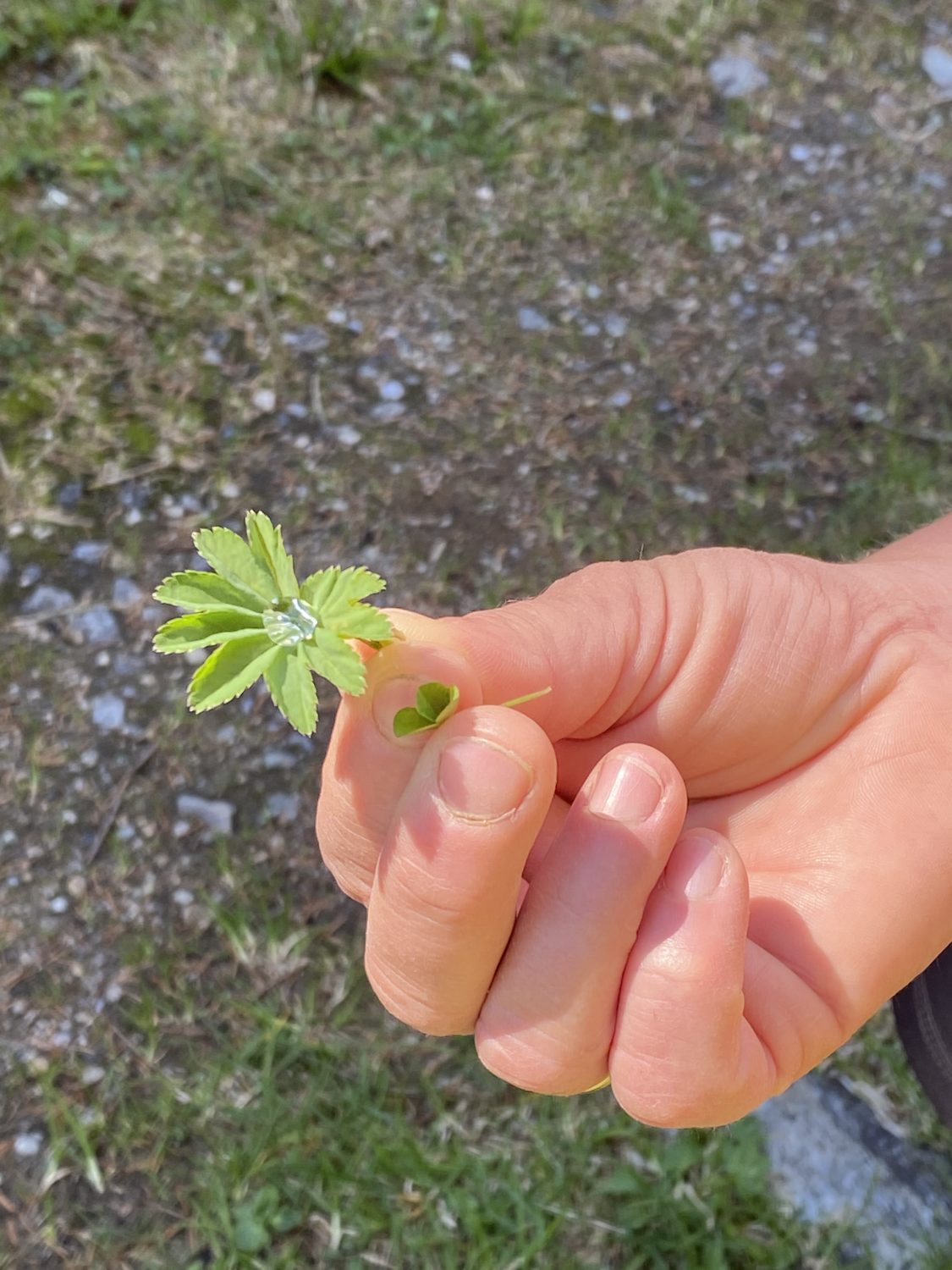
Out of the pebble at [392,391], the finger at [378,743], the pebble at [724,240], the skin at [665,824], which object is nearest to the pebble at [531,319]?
the pebble at [392,391]

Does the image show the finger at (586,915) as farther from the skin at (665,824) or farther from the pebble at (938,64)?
→ the pebble at (938,64)

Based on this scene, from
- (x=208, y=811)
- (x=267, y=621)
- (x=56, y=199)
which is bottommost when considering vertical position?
(x=208, y=811)

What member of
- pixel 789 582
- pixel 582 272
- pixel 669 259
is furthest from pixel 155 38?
pixel 789 582

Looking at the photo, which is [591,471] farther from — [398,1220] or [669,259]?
[398,1220]

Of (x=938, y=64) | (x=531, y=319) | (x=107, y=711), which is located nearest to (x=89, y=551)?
(x=107, y=711)

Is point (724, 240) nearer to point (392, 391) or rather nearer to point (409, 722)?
point (392, 391)
